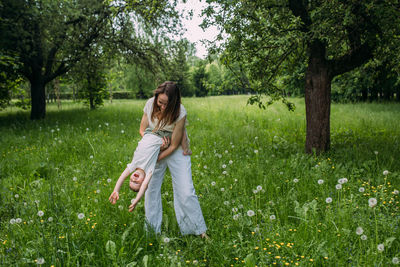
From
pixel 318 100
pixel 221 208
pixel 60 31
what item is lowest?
pixel 221 208

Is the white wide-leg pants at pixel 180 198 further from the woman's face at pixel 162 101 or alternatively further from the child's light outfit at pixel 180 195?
the woman's face at pixel 162 101

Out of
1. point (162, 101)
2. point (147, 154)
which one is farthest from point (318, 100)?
point (147, 154)

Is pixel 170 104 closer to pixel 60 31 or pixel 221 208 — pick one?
pixel 221 208

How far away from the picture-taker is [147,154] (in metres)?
2.47

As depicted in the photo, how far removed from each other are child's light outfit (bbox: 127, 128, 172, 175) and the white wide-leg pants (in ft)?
1.22

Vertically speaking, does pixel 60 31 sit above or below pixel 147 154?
above

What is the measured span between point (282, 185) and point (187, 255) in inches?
83.6

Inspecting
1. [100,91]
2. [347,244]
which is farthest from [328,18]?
[100,91]

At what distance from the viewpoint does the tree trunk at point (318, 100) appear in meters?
5.29

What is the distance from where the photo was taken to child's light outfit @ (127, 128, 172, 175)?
2.42m

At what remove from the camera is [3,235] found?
2764 mm

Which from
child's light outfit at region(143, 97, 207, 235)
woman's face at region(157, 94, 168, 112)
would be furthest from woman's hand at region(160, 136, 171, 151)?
woman's face at region(157, 94, 168, 112)

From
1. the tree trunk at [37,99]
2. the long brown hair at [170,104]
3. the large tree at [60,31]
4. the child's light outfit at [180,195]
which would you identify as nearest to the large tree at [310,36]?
the long brown hair at [170,104]

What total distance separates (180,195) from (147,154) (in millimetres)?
704
